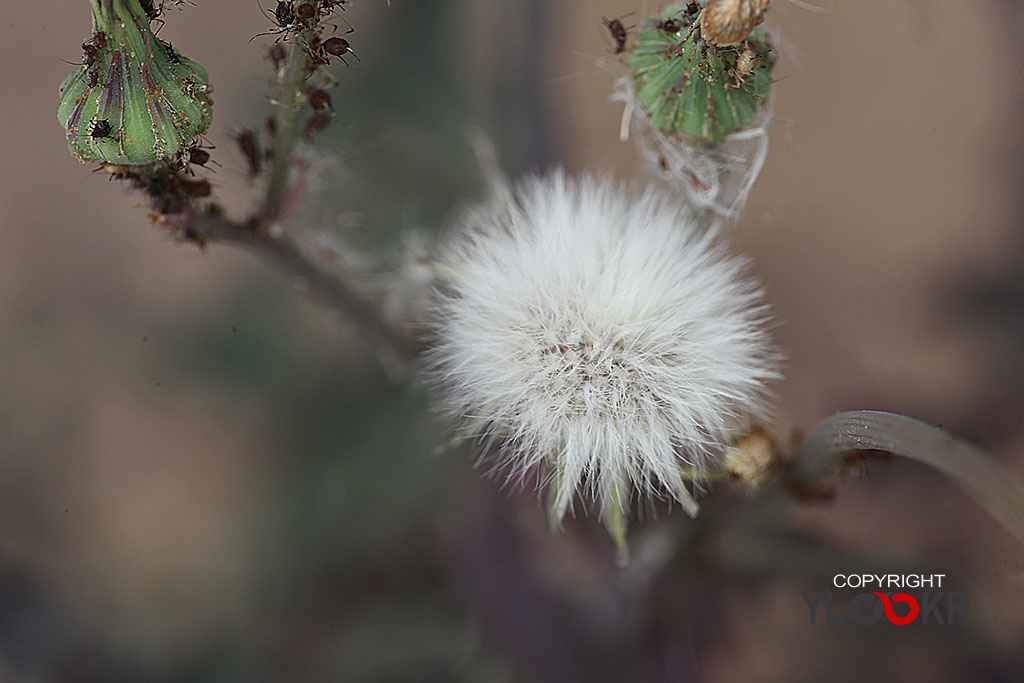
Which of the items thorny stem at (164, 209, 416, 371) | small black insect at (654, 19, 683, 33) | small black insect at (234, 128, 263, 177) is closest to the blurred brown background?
thorny stem at (164, 209, 416, 371)

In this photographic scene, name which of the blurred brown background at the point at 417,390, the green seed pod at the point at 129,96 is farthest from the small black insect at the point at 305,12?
the blurred brown background at the point at 417,390

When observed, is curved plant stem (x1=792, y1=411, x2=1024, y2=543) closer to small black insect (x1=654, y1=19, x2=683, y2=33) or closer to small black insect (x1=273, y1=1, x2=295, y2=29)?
small black insect (x1=654, y1=19, x2=683, y2=33)

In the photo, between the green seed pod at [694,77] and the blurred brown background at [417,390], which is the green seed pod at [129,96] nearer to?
the green seed pod at [694,77]

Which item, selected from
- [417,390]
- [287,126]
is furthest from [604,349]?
[417,390]

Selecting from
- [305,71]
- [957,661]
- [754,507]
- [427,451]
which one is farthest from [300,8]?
[957,661]

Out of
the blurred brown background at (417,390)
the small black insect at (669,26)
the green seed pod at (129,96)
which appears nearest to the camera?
the green seed pod at (129,96)

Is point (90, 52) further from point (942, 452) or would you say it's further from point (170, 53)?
point (942, 452)
